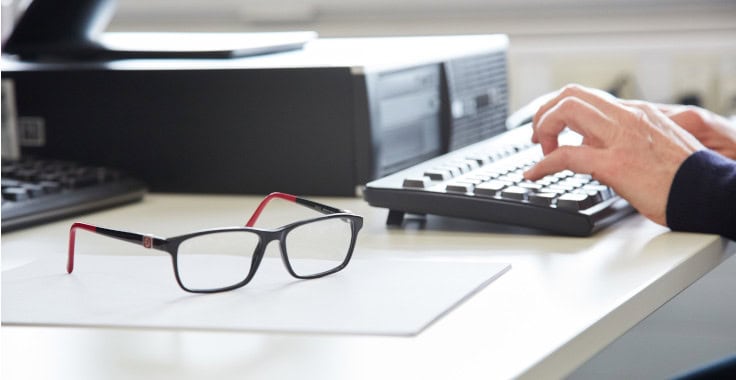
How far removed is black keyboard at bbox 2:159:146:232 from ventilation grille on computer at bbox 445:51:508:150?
0.40 meters

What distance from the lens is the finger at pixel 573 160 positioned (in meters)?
0.98

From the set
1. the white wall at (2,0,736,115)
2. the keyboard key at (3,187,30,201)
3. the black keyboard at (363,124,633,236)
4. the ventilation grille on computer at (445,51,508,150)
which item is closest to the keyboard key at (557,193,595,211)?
the black keyboard at (363,124,633,236)

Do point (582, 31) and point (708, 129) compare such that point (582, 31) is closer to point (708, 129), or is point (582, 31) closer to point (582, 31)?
point (582, 31)

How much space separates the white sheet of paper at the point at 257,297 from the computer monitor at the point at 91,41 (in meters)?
0.50

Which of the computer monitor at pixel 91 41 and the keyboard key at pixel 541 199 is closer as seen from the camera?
the keyboard key at pixel 541 199

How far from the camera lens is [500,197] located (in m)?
0.96

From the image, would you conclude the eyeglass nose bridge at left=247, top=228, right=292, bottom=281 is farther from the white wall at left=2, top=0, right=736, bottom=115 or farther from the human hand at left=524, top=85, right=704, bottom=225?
the white wall at left=2, top=0, right=736, bottom=115

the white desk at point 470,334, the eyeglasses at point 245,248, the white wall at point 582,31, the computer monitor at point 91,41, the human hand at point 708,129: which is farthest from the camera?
the white wall at point 582,31

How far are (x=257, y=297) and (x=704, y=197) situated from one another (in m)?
0.42

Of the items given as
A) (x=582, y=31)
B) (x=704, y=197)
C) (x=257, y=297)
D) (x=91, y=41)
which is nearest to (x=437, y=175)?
(x=704, y=197)

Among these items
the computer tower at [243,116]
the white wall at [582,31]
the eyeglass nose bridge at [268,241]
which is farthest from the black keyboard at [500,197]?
the white wall at [582,31]

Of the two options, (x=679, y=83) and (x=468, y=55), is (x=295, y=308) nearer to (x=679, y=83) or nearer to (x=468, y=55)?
(x=468, y=55)

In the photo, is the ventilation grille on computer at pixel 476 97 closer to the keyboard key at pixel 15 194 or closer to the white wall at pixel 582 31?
the white wall at pixel 582 31

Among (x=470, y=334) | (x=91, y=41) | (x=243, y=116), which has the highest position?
(x=91, y=41)
